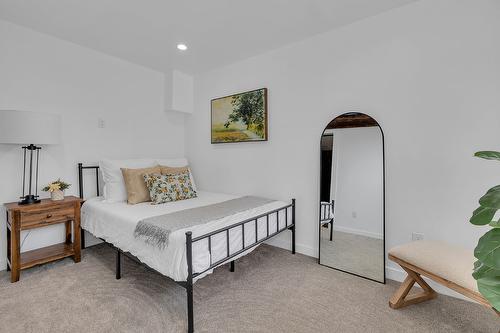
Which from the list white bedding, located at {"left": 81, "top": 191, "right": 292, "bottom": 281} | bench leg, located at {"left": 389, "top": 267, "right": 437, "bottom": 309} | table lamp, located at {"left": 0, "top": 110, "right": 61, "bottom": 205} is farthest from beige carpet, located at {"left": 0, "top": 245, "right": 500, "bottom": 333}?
table lamp, located at {"left": 0, "top": 110, "right": 61, "bottom": 205}

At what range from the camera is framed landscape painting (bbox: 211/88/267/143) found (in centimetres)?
305

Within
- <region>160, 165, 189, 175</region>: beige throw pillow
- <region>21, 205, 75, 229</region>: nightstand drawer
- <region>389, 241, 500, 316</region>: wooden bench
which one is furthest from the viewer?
<region>160, 165, 189, 175</region>: beige throw pillow

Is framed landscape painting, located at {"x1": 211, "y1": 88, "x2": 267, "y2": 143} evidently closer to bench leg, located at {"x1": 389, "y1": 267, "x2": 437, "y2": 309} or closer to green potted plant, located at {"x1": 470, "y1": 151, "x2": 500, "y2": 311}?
bench leg, located at {"x1": 389, "y1": 267, "x2": 437, "y2": 309}

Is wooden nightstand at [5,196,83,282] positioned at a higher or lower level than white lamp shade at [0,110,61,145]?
lower

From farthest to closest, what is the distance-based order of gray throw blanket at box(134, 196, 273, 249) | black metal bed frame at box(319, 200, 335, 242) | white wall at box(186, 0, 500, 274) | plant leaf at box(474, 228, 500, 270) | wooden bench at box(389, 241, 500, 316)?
black metal bed frame at box(319, 200, 335, 242), white wall at box(186, 0, 500, 274), gray throw blanket at box(134, 196, 273, 249), wooden bench at box(389, 241, 500, 316), plant leaf at box(474, 228, 500, 270)

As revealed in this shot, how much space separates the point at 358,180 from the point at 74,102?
3263 mm

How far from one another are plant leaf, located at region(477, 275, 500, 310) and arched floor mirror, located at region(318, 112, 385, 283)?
142cm

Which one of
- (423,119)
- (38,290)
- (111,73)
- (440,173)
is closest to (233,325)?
(38,290)

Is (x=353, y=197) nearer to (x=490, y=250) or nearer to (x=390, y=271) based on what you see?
(x=390, y=271)

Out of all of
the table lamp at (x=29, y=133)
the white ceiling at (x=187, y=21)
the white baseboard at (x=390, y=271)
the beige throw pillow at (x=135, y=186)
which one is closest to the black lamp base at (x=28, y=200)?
the table lamp at (x=29, y=133)

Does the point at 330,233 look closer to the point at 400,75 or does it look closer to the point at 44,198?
the point at 400,75

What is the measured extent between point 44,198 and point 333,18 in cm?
349

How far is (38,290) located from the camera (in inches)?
80.0

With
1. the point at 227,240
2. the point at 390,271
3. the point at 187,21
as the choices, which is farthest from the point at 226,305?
the point at 187,21
